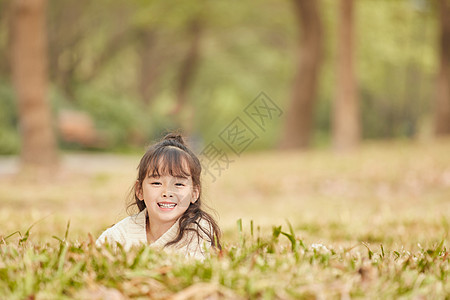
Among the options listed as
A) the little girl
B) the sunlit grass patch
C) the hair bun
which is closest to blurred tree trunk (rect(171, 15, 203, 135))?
the hair bun

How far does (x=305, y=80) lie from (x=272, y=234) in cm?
1655

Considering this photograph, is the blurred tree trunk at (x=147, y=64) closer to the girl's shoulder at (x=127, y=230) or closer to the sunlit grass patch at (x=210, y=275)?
the girl's shoulder at (x=127, y=230)

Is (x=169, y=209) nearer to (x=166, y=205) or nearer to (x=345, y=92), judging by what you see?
(x=166, y=205)

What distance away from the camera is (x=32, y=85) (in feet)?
37.9

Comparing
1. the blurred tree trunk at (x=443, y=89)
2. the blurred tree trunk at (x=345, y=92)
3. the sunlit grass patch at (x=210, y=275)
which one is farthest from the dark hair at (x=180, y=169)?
the blurred tree trunk at (x=443, y=89)

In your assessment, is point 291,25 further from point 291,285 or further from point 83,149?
point 291,285

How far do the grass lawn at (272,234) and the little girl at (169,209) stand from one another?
25cm

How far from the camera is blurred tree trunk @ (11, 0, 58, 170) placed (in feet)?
37.7

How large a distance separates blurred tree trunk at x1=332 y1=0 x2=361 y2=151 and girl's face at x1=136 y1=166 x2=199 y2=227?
12142 mm

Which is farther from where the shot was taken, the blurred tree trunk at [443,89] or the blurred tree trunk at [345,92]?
the blurred tree trunk at [443,89]

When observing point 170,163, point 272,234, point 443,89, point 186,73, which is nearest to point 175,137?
point 170,163

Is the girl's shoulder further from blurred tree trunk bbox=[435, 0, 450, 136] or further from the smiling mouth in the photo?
blurred tree trunk bbox=[435, 0, 450, 136]

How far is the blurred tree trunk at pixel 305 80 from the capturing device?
59.8ft

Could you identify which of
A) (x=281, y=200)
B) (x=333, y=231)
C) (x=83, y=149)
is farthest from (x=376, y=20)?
(x=333, y=231)
